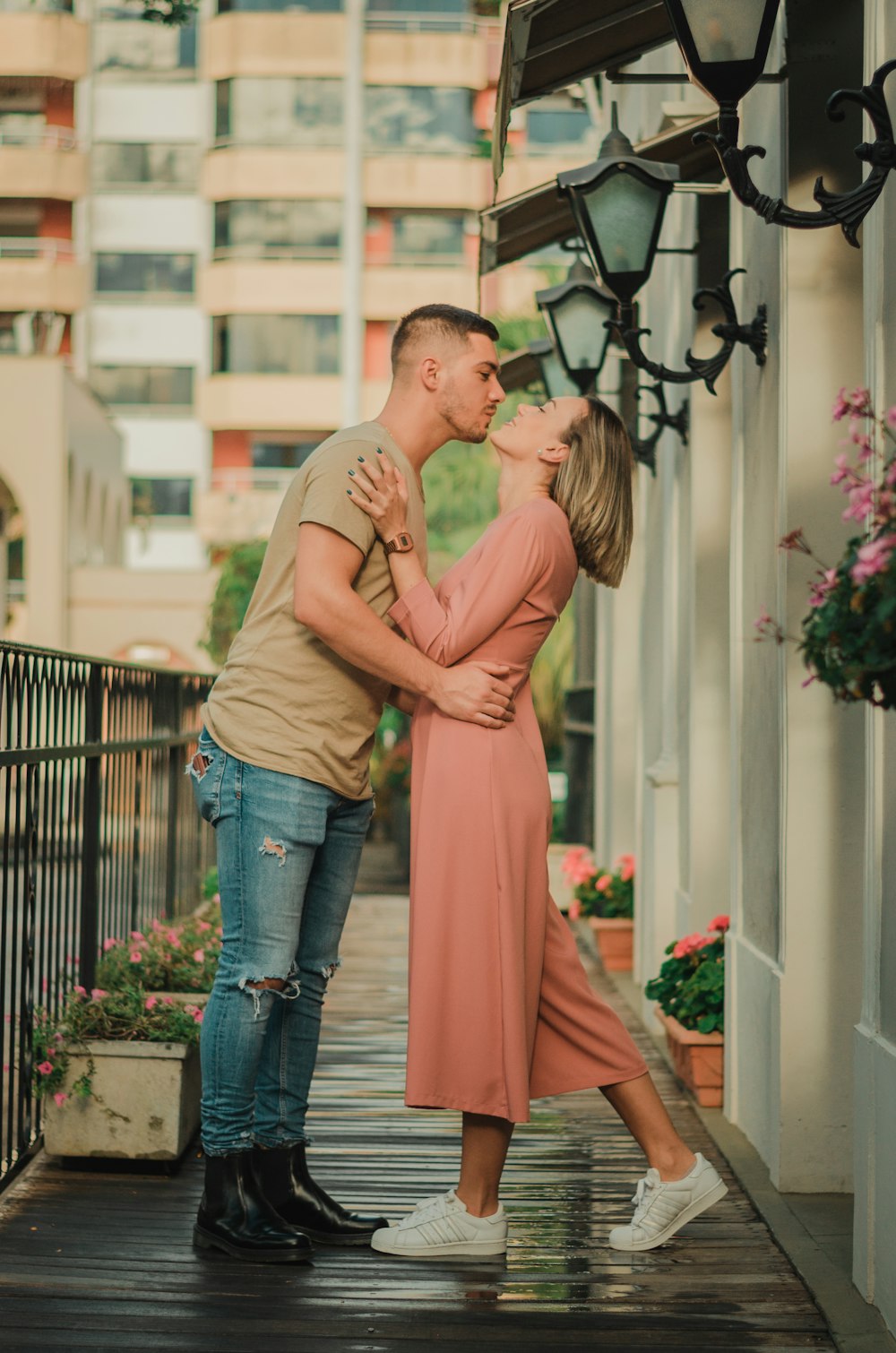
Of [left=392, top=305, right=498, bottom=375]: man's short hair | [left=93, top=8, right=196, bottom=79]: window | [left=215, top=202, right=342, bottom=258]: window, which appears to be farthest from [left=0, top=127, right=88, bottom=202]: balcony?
[left=392, top=305, right=498, bottom=375]: man's short hair

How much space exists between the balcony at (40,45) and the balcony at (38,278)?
4146 mm

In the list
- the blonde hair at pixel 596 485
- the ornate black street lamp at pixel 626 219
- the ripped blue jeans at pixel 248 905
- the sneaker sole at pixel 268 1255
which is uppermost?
the ornate black street lamp at pixel 626 219

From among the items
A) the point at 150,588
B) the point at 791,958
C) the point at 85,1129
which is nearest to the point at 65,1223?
the point at 85,1129

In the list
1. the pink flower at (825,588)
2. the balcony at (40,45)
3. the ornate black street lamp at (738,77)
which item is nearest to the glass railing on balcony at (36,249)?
the balcony at (40,45)

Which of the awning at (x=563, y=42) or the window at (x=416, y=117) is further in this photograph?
the window at (x=416, y=117)

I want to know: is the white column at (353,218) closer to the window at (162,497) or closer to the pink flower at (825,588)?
the window at (162,497)

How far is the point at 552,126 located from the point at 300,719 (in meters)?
43.0

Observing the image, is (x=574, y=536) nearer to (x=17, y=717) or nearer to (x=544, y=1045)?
(x=544, y=1045)

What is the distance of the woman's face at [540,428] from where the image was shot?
4375 millimetres

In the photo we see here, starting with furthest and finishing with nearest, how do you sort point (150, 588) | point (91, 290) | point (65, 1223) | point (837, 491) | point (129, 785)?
point (91, 290) → point (150, 588) → point (129, 785) → point (837, 491) → point (65, 1223)

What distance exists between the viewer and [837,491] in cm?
512

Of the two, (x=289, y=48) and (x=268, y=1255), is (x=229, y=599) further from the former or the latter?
(x=268, y=1255)

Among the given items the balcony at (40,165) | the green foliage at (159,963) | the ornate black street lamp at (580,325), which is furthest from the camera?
the balcony at (40,165)

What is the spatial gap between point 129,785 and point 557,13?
334 centimetres
